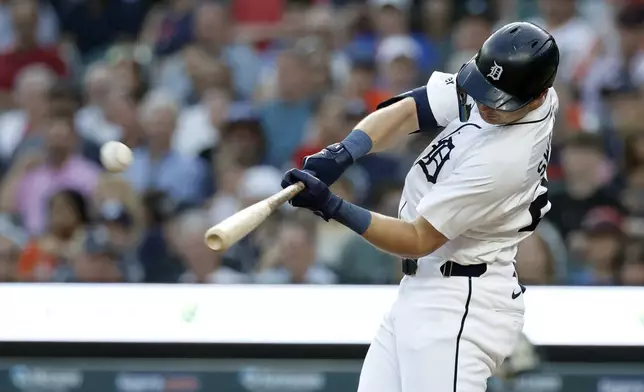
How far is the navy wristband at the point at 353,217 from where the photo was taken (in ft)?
9.88

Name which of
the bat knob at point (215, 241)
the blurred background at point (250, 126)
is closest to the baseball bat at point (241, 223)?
the bat knob at point (215, 241)

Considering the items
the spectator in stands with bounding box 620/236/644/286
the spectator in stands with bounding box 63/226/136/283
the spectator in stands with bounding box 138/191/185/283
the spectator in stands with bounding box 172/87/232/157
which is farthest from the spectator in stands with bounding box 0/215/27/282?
the spectator in stands with bounding box 620/236/644/286

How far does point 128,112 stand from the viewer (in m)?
6.86

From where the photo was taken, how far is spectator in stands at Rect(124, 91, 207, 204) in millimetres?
6336

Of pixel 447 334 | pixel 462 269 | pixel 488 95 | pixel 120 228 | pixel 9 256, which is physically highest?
pixel 488 95

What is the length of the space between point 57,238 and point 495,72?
3481 millimetres

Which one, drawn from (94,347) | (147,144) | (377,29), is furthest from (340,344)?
(377,29)

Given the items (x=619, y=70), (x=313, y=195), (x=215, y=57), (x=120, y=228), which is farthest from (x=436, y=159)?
(x=215, y=57)

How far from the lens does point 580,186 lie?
567 cm

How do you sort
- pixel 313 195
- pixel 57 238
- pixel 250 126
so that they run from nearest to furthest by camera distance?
pixel 313 195
pixel 57 238
pixel 250 126

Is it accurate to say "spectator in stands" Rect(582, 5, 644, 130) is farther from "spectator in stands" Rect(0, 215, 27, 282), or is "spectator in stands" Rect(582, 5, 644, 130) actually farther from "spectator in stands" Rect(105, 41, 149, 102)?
"spectator in stands" Rect(0, 215, 27, 282)

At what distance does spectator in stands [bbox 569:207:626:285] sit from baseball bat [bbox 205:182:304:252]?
2522 millimetres

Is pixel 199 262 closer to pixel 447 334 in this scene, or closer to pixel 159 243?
pixel 159 243

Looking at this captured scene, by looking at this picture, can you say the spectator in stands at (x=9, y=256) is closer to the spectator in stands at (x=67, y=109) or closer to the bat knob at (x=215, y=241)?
the spectator in stands at (x=67, y=109)
